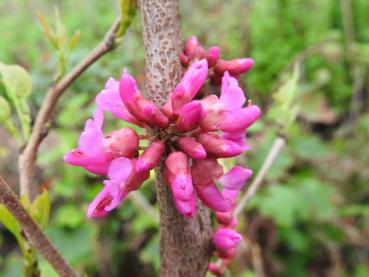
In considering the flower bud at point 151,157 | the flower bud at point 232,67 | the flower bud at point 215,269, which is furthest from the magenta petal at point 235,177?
the flower bud at point 215,269

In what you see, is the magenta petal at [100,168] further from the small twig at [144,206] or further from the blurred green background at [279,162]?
the blurred green background at [279,162]

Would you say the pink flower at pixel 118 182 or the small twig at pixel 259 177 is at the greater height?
the pink flower at pixel 118 182

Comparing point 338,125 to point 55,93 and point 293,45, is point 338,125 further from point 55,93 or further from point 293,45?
point 55,93

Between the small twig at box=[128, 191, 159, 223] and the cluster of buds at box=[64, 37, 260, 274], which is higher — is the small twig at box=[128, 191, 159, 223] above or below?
below

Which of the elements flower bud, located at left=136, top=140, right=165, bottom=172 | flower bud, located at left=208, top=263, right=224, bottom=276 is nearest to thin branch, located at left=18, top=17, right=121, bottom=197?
flower bud, located at left=136, top=140, right=165, bottom=172

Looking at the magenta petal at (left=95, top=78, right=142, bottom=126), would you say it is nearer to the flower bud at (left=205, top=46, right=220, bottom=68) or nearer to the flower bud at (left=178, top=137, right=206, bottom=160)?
the flower bud at (left=178, top=137, right=206, bottom=160)

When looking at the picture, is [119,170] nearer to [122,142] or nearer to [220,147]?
[122,142]

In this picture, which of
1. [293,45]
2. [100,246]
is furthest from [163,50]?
[293,45]
